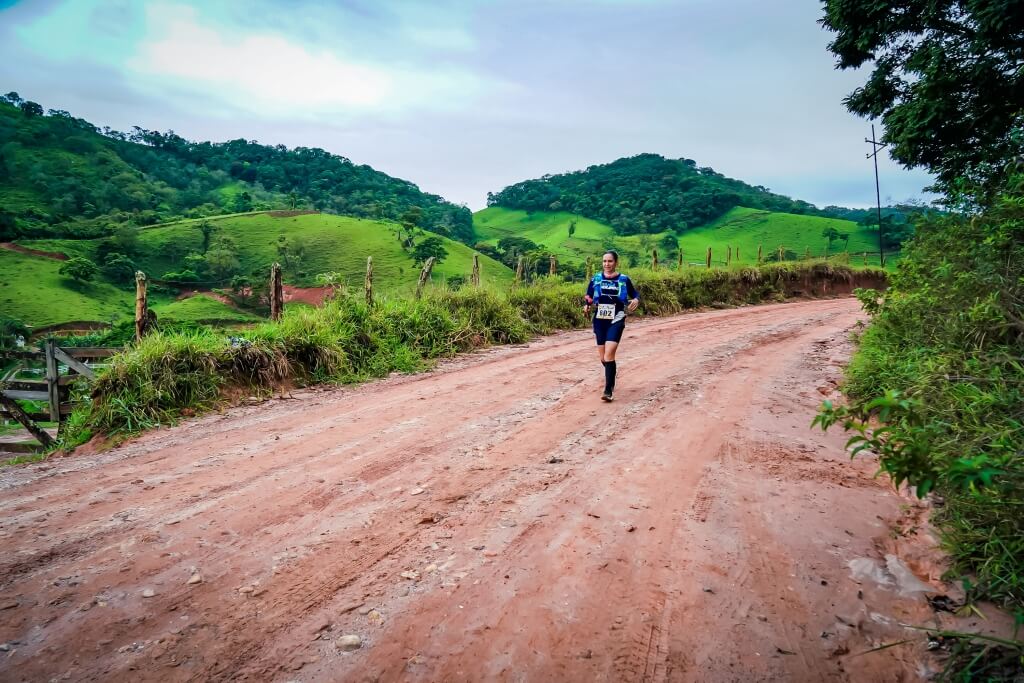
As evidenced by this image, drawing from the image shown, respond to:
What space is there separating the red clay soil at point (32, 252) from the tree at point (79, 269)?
23.0ft

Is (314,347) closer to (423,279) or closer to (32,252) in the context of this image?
(423,279)

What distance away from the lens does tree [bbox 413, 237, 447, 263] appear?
231 ft

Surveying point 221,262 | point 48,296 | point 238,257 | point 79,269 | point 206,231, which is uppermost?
point 206,231

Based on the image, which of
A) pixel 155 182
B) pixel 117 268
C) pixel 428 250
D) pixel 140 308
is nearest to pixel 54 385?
pixel 140 308

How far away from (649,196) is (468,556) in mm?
91993

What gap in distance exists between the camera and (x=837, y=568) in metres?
2.53

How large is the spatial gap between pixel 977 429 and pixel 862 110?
10797mm

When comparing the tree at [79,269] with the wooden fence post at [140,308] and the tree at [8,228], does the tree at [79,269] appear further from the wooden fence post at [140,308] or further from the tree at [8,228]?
the wooden fence post at [140,308]

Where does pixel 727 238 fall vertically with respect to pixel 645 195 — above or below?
below

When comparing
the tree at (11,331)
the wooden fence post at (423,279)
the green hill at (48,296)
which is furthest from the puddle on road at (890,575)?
the green hill at (48,296)

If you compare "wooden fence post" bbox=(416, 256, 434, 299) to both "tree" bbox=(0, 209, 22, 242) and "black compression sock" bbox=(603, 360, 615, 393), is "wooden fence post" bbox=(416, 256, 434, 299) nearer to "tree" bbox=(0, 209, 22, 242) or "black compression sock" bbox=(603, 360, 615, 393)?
"black compression sock" bbox=(603, 360, 615, 393)

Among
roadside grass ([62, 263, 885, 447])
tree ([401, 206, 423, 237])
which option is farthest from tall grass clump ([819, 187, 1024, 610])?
tree ([401, 206, 423, 237])

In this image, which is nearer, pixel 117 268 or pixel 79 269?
pixel 79 269

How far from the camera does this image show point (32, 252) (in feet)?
231
